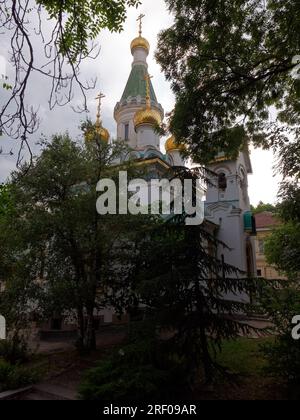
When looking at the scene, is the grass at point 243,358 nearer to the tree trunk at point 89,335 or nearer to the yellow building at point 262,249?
the tree trunk at point 89,335

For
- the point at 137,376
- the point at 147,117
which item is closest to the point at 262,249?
the point at 147,117

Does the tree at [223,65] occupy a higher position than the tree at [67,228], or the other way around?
the tree at [223,65]

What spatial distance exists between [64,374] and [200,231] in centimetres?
540

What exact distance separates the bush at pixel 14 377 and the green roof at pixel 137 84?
23.2 metres

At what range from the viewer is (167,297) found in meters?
6.51

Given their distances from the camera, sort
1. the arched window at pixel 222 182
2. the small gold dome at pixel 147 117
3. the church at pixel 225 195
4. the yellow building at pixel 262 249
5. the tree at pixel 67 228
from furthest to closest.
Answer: the yellow building at pixel 262 249
the small gold dome at pixel 147 117
the arched window at pixel 222 182
the church at pixel 225 195
the tree at pixel 67 228

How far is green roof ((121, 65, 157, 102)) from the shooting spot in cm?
2740

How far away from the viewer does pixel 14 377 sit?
7.68m

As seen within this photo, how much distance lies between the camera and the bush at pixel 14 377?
25.0 ft

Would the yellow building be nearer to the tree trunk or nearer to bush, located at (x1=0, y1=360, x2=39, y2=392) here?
the tree trunk

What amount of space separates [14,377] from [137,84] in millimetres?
25114

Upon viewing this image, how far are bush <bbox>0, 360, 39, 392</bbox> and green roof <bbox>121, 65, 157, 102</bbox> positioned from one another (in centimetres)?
2319

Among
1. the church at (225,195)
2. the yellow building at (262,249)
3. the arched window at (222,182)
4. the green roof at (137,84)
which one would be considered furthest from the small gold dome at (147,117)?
the yellow building at (262,249)
